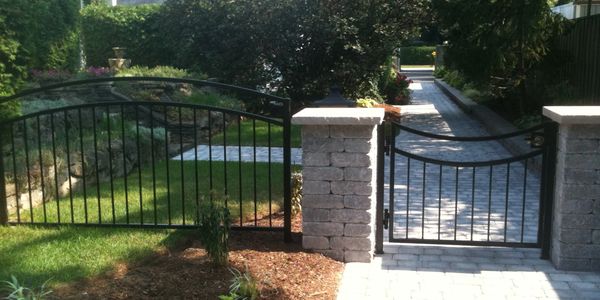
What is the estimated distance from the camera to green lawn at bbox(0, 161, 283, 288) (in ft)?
14.9

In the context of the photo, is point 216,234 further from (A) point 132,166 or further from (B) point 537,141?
(A) point 132,166

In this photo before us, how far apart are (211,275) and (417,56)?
50.9 m

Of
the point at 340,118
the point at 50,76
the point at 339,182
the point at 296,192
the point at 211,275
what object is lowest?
the point at 211,275

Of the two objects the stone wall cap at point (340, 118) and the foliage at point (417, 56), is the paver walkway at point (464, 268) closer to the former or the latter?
the stone wall cap at point (340, 118)

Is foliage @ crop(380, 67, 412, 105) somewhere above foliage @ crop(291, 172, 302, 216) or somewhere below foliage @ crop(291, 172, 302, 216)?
above

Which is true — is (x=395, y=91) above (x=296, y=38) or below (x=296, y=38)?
below

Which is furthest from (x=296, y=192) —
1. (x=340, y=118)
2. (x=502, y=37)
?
(x=502, y=37)

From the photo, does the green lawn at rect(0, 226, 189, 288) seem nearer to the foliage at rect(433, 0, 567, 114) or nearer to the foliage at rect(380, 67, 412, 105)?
the foliage at rect(433, 0, 567, 114)

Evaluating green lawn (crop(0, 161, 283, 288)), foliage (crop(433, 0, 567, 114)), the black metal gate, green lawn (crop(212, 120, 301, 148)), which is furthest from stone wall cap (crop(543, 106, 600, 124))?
foliage (crop(433, 0, 567, 114))

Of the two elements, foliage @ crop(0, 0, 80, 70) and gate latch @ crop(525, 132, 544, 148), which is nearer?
gate latch @ crop(525, 132, 544, 148)

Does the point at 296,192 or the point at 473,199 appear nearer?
the point at 473,199

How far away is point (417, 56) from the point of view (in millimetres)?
53344

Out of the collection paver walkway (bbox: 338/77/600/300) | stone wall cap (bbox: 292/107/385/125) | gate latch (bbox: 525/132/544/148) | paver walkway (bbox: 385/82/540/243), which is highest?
stone wall cap (bbox: 292/107/385/125)

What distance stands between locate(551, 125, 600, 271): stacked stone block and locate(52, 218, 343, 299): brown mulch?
1766 mm
